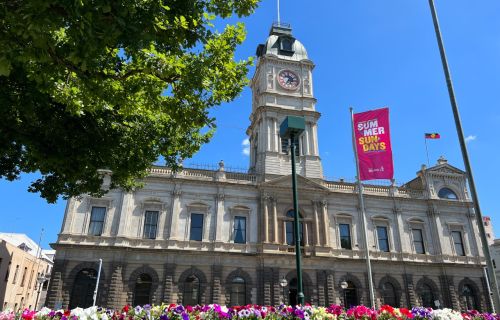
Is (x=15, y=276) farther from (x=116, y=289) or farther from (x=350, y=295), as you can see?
(x=350, y=295)

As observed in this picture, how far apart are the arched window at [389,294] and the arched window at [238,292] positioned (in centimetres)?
1257

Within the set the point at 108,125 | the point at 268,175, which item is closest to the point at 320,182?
the point at 268,175

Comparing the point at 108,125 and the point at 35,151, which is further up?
the point at 108,125

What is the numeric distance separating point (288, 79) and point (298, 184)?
12093 mm

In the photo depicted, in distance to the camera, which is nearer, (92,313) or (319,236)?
(92,313)

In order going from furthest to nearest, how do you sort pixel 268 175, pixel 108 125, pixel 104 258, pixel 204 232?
pixel 268 175, pixel 204 232, pixel 104 258, pixel 108 125

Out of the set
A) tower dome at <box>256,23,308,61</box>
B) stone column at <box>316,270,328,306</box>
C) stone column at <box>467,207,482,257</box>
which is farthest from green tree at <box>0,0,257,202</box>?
stone column at <box>467,207,482,257</box>

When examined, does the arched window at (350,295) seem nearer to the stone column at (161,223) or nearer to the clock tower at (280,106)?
the clock tower at (280,106)

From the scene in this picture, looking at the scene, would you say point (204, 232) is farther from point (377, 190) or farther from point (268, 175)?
point (377, 190)

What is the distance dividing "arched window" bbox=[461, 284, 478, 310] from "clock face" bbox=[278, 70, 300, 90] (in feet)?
83.5

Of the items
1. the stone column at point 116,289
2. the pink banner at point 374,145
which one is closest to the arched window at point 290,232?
the pink banner at point 374,145

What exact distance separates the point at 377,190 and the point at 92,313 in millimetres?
33861

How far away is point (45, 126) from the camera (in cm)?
1072

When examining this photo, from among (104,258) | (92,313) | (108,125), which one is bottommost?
(92,313)
